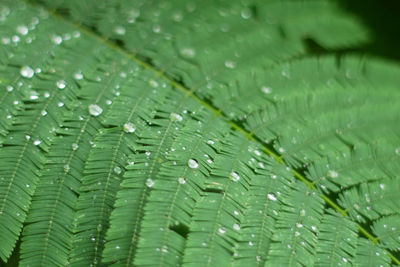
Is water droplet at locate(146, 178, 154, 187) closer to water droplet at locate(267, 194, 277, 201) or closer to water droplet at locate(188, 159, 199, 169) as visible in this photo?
water droplet at locate(188, 159, 199, 169)

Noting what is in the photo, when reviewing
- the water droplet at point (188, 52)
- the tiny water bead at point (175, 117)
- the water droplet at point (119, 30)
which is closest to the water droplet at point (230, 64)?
the water droplet at point (188, 52)

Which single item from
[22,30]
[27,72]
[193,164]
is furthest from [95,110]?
[22,30]

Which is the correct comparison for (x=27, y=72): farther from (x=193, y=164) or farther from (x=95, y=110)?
(x=193, y=164)

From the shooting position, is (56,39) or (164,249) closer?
(164,249)

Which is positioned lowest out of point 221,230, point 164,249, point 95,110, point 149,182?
point 164,249

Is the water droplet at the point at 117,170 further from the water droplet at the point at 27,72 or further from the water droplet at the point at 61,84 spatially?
the water droplet at the point at 27,72

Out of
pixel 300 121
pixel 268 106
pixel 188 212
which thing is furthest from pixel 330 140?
pixel 188 212

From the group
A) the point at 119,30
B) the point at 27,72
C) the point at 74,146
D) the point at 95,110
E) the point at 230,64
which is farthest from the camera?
the point at 119,30
